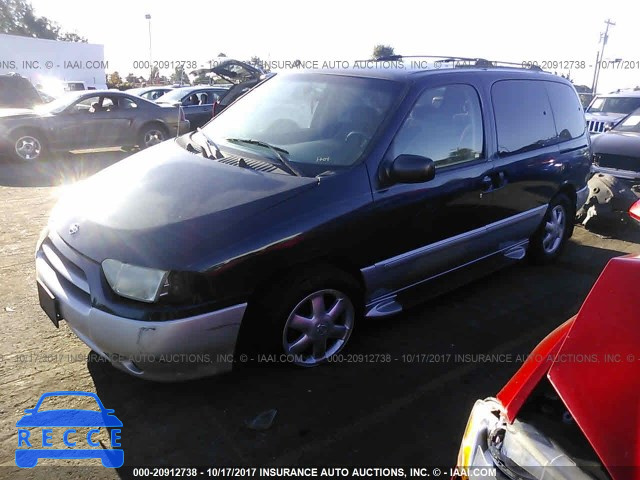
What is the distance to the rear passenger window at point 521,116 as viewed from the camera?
3.98 m

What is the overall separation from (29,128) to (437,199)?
29.5ft

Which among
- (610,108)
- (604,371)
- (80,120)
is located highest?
(604,371)

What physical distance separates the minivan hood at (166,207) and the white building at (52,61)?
25.1 meters

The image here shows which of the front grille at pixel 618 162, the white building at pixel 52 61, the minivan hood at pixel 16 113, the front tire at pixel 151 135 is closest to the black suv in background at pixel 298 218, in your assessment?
the front grille at pixel 618 162

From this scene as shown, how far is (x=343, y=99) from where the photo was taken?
11.4 feet

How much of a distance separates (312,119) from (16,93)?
10619 millimetres

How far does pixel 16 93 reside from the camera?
37.2 ft

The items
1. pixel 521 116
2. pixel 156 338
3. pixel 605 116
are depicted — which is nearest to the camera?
pixel 156 338

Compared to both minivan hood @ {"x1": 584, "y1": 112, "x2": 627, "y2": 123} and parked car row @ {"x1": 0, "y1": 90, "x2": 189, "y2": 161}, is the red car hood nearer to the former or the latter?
parked car row @ {"x1": 0, "y1": 90, "x2": 189, "y2": 161}

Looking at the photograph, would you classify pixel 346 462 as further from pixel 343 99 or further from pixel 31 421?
pixel 343 99

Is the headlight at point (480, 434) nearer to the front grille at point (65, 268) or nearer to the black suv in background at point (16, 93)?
the front grille at point (65, 268)

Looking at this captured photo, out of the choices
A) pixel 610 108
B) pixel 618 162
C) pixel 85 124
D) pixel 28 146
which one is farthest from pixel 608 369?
pixel 610 108

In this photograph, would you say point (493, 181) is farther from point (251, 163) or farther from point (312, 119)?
point (251, 163)

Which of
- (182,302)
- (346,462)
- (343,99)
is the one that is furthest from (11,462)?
(343,99)
